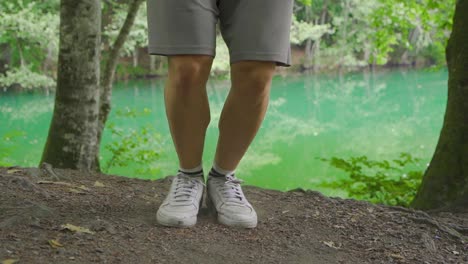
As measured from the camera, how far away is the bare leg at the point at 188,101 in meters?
2.13

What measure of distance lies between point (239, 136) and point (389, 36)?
7.14m

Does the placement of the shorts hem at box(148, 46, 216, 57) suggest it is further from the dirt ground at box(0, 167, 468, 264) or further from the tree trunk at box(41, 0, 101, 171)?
the tree trunk at box(41, 0, 101, 171)

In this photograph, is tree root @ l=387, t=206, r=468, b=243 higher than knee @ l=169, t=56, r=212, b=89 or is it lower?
lower

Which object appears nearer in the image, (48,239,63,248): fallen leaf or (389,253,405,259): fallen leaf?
(48,239,63,248): fallen leaf

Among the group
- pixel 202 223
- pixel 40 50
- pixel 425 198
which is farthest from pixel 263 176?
pixel 40 50

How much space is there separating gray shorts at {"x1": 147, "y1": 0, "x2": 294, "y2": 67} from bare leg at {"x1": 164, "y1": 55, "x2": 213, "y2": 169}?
55mm

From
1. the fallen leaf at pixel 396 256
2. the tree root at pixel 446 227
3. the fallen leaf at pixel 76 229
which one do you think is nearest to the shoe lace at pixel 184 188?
the fallen leaf at pixel 76 229

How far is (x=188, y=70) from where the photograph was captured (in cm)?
212

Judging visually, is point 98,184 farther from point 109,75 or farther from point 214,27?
point 109,75

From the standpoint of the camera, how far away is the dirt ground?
1.92m

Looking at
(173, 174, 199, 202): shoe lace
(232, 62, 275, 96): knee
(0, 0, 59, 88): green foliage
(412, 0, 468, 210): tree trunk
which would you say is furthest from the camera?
(0, 0, 59, 88): green foliage

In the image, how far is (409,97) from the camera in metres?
23.6

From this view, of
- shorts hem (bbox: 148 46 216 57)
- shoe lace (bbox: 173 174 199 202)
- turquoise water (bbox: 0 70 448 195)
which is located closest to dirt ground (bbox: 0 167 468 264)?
shoe lace (bbox: 173 174 199 202)

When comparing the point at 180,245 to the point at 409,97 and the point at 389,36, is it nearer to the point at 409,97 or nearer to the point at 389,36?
the point at 389,36
